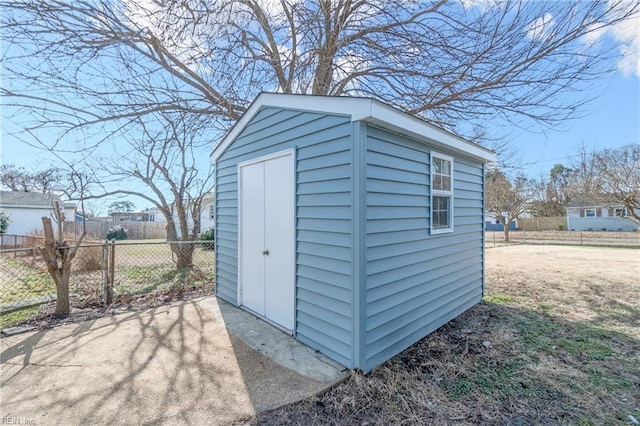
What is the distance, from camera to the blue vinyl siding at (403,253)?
282cm

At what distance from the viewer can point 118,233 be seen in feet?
63.2

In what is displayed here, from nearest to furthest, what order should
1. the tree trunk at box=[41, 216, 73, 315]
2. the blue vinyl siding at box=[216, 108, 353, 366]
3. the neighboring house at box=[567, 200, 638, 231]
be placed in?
1. the blue vinyl siding at box=[216, 108, 353, 366]
2. the tree trunk at box=[41, 216, 73, 315]
3. the neighboring house at box=[567, 200, 638, 231]

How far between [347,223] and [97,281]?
245 inches

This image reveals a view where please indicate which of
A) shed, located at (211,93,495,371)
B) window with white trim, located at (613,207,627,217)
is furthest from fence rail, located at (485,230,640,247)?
shed, located at (211,93,495,371)

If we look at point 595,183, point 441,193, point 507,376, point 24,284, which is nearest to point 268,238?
point 441,193

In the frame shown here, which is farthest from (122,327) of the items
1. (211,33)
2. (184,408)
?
(211,33)

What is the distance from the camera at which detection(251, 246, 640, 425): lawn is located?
2242 mm

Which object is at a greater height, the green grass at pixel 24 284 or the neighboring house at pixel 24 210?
the neighboring house at pixel 24 210

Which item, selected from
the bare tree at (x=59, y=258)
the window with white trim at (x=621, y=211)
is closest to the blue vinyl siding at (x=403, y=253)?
the bare tree at (x=59, y=258)

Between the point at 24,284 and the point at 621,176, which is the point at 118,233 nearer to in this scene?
the point at 24,284

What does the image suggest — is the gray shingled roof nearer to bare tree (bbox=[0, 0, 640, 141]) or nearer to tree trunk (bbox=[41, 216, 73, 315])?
bare tree (bbox=[0, 0, 640, 141])

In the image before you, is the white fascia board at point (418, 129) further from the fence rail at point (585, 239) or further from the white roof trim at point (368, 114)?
the fence rail at point (585, 239)

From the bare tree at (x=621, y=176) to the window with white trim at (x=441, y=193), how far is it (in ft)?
57.0

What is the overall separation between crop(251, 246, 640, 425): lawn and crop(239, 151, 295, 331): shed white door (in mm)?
1335
